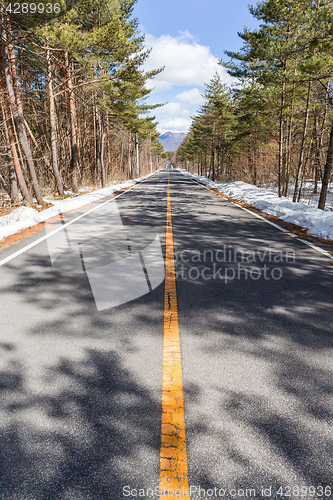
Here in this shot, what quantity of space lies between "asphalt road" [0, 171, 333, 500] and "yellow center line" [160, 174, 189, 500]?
0.04 meters

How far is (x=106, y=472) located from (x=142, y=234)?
20.1 ft

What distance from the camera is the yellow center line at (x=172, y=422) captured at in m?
1.63

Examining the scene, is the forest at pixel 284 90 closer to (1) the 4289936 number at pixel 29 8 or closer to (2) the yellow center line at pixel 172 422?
(1) the 4289936 number at pixel 29 8

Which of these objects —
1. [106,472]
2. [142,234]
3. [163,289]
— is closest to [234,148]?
[142,234]

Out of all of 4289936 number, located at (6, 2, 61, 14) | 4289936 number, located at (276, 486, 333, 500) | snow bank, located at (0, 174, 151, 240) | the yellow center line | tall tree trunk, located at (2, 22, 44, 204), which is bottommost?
4289936 number, located at (276, 486, 333, 500)

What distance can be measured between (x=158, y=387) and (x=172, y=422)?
35cm

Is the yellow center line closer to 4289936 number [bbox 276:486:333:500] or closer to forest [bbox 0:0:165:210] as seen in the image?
4289936 number [bbox 276:486:333:500]

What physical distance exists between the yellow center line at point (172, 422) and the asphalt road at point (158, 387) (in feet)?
0.14

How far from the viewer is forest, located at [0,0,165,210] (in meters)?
11.6

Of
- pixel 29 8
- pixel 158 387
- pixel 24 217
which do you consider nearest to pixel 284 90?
pixel 29 8

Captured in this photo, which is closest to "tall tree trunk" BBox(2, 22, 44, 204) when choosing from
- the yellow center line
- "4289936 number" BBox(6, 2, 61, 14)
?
"4289936 number" BBox(6, 2, 61, 14)

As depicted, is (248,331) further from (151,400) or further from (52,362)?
(52,362)

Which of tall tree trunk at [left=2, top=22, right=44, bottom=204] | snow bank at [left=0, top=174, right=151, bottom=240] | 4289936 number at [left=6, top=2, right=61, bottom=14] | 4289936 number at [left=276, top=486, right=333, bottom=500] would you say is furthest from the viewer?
tall tree trunk at [left=2, top=22, right=44, bottom=204]

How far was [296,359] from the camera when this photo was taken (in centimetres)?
270
